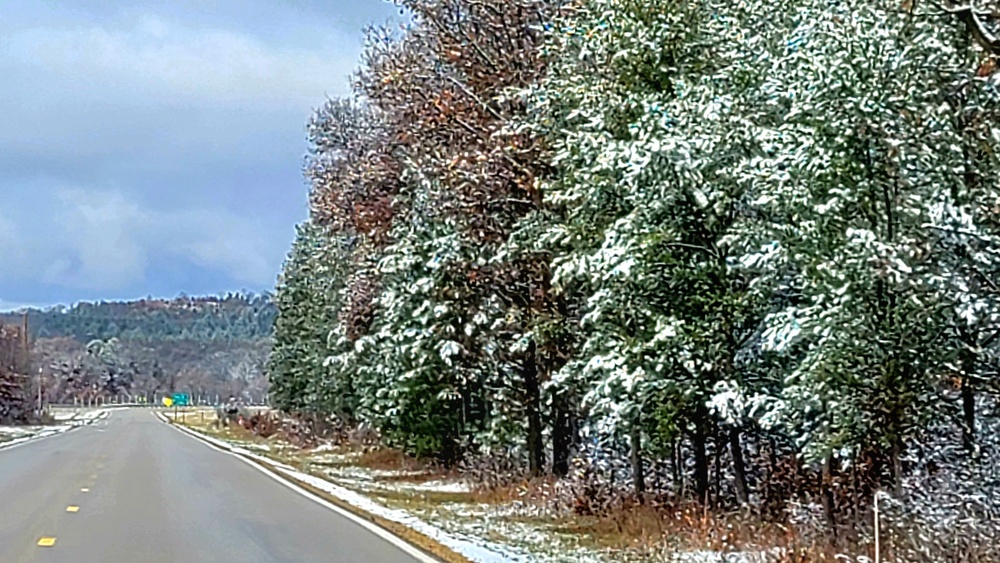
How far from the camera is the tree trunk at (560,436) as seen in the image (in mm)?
26719

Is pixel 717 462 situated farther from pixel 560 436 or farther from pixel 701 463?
pixel 560 436

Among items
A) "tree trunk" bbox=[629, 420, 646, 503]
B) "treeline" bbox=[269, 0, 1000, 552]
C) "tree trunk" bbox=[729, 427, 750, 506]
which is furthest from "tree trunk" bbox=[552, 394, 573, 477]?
"tree trunk" bbox=[729, 427, 750, 506]

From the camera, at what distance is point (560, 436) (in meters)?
27.4

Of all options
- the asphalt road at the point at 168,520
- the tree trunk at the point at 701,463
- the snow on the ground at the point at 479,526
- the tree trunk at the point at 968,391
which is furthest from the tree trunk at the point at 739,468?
the asphalt road at the point at 168,520

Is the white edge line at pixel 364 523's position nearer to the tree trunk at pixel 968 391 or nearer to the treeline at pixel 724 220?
the treeline at pixel 724 220

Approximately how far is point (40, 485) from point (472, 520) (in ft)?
39.3

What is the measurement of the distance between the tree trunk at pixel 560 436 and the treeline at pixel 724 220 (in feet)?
0.21

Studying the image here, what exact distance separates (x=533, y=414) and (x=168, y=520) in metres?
10.2

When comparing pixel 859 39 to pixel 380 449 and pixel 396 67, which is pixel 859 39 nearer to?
pixel 396 67

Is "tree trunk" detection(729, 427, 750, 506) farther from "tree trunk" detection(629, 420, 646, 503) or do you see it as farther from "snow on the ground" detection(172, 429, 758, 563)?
"snow on the ground" detection(172, 429, 758, 563)

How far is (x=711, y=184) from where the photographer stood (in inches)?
669

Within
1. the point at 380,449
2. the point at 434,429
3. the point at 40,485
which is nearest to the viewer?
the point at 40,485

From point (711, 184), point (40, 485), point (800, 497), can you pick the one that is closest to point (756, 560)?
point (800, 497)

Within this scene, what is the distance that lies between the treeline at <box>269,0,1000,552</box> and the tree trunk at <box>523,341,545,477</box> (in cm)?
7
